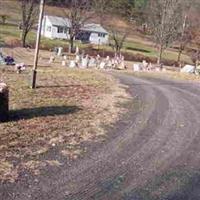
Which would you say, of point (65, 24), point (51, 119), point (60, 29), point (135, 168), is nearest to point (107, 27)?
point (60, 29)

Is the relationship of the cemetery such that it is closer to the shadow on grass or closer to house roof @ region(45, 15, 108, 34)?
the shadow on grass

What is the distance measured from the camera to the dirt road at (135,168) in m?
9.85

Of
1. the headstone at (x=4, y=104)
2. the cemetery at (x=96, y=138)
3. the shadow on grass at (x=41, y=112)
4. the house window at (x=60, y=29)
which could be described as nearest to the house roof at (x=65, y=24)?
the house window at (x=60, y=29)

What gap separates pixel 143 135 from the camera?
47.7 feet

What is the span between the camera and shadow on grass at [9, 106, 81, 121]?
50.7 feet

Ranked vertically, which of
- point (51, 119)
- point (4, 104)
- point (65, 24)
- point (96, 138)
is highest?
point (65, 24)

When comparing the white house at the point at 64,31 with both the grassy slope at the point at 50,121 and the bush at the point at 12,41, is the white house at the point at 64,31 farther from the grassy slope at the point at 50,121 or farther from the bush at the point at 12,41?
the grassy slope at the point at 50,121

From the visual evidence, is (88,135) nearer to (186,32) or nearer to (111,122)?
(111,122)

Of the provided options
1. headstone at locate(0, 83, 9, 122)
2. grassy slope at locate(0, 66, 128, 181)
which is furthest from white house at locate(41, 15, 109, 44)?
headstone at locate(0, 83, 9, 122)

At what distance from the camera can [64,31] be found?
9450 centimetres

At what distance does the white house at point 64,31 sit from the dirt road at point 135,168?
7501 centimetres

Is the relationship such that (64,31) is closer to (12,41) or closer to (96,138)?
(12,41)

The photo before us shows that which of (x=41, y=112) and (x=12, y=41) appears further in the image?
(x=12, y=41)

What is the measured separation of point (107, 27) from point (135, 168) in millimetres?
85556
